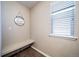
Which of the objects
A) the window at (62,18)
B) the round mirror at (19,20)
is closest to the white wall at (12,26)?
the round mirror at (19,20)

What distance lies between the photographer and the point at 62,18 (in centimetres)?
191

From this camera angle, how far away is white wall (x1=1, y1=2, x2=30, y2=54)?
8.49ft

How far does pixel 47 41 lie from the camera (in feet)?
7.70

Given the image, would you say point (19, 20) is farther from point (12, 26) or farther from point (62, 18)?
point (62, 18)

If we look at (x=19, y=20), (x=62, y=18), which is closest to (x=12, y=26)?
(x=19, y=20)

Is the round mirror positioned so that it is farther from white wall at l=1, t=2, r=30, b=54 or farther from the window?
the window

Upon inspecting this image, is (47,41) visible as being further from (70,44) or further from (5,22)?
(5,22)

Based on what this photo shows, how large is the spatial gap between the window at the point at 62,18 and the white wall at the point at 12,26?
4.92ft

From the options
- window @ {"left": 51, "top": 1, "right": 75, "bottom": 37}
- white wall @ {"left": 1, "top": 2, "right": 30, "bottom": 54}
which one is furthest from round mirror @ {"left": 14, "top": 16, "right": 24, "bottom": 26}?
window @ {"left": 51, "top": 1, "right": 75, "bottom": 37}

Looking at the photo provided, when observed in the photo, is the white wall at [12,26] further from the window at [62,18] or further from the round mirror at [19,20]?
the window at [62,18]

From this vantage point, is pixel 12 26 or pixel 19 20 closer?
pixel 12 26

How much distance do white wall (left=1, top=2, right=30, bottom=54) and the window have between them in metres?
1.50

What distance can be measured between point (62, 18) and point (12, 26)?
182 cm

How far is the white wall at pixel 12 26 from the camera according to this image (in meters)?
2.59
